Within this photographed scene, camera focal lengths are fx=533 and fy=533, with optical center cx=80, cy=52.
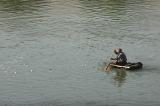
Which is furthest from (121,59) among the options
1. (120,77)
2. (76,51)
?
(76,51)

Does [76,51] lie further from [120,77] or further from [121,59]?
[120,77]

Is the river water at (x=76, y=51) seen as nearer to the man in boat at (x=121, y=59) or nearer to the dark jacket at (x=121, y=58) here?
the man in boat at (x=121, y=59)

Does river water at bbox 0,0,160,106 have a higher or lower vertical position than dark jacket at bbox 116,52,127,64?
lower

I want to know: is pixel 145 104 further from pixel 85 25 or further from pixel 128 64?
pixel 85 25

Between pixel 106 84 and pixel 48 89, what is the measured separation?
11.7 ft

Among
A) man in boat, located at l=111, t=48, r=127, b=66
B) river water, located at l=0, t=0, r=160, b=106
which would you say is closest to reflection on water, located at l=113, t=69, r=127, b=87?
river water, located at l=0, t=0, r=160, b=106

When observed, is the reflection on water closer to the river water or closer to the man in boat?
the river water

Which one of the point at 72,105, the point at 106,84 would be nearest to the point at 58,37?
the point at 106,84

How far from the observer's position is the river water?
3002 centimetres

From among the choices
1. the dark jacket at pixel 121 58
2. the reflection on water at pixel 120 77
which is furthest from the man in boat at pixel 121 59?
the reflection on water at pixel 120 77

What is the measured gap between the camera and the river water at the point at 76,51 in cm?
3002

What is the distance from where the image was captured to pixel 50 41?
42.9 m

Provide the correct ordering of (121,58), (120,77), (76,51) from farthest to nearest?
Result: (76,51) → (121,58) → (120,77)

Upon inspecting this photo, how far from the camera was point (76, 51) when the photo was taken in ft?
131
